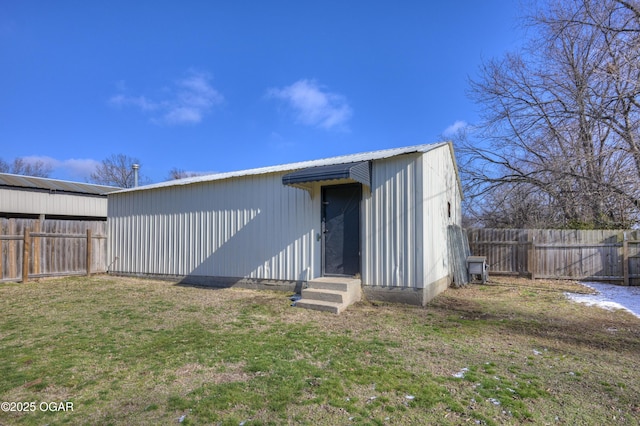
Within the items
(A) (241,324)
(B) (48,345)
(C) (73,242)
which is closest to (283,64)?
(C) (73,242)

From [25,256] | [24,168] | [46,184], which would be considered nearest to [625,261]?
[25,256]

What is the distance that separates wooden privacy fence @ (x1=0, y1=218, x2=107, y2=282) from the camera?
880 cm

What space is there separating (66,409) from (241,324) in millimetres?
2622

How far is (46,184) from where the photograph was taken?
1722 cm

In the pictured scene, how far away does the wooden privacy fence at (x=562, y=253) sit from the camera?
29.7 feet

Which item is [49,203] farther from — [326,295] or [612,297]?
[612,297]

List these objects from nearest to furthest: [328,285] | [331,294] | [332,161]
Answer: [331,294] → [328,285] → [332,161]

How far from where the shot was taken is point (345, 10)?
9.87m

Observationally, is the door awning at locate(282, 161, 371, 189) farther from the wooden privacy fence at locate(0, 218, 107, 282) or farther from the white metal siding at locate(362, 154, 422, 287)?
the wooden privacy fence at locate(0, 218, 107, 282)

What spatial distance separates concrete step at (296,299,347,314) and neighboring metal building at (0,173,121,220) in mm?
12938

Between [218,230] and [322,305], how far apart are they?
4.23 meters

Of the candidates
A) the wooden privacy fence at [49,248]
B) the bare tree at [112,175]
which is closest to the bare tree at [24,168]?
the bare tree at [112,175]

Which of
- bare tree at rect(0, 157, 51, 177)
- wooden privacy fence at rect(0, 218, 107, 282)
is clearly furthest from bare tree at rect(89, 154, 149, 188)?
wooden privacy fence at rect(0, 218, 107, 282)

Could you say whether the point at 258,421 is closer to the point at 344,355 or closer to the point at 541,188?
the point at 344,355
